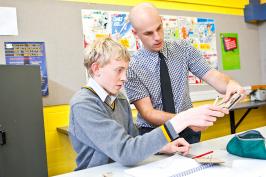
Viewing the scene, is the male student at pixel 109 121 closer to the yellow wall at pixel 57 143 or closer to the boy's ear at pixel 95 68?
the boy's ear at pixel 95 68

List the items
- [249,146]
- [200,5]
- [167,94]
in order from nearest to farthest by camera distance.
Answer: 1. [249,146]
2. [167,94]
3. [200,5]

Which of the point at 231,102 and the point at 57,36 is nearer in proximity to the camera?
the point at 231,102

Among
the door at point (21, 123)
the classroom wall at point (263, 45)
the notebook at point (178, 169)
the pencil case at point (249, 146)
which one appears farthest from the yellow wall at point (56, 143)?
the classroom wall at point (263, 45)

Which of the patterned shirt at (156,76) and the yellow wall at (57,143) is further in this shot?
the yellow wall at (57,143)

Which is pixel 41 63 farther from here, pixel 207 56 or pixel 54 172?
pixel 207 56

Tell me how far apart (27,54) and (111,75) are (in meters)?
1.54

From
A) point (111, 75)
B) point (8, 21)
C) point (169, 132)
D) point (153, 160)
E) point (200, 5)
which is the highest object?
point (200, 5)

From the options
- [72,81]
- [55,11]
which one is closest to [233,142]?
[72,81]

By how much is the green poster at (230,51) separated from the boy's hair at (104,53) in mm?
2810

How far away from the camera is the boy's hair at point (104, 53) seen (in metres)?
1.27

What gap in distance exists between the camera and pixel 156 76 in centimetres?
184

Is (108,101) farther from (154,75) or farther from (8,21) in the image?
(8,21)

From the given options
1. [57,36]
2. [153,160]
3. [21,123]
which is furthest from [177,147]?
[57,36]

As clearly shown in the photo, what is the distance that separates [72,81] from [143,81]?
114 centimetres
